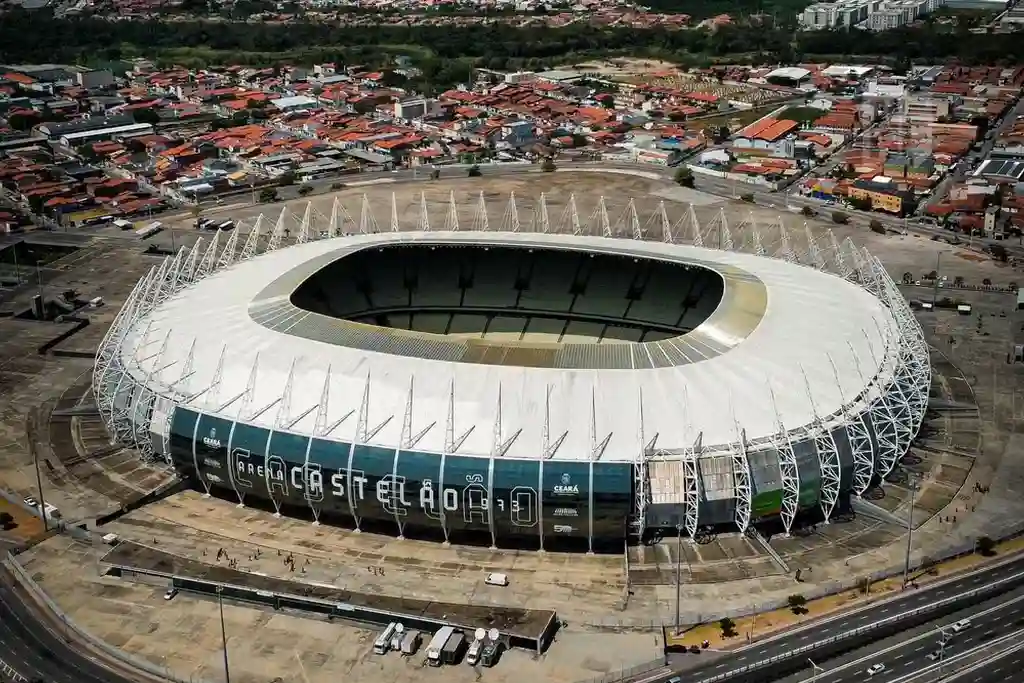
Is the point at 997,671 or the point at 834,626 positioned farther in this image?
the point at 834,626

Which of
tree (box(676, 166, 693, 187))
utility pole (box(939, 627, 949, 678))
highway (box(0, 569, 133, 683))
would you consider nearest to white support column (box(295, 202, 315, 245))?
highway (box(0, 569, 133, 683))

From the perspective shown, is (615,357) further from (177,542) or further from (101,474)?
(101,474)

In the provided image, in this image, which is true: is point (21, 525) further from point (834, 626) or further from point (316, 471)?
point (834, 626)

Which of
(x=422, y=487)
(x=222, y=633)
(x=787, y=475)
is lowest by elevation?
(x=222, y=633)

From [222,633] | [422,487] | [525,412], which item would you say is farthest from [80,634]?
[525,412]

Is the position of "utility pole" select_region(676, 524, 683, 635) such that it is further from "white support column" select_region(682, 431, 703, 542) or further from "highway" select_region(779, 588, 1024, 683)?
"highway" select_region(779, 588, 1024, 683)

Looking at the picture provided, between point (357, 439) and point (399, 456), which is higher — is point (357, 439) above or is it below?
above

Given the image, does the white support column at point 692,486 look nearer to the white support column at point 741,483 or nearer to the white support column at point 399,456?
the white support column at point 741,483
